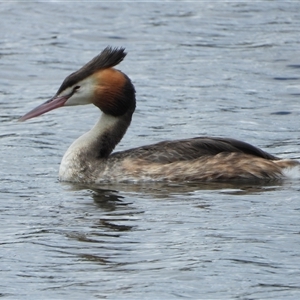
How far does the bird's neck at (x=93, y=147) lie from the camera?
12703mm

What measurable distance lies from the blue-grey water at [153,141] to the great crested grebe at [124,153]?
0.64 feet

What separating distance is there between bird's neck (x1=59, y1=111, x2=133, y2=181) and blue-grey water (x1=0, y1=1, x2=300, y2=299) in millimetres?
235

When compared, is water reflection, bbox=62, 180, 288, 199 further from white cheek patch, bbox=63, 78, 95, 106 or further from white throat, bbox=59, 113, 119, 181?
white cheek patch, bbox=63, 78, 95, 106

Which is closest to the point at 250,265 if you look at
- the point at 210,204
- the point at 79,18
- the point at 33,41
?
the point at 210,204

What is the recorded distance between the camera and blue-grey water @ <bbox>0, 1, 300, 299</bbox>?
8.96 metres

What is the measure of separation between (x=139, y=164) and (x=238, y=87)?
5039mm

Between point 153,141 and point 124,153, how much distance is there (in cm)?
190

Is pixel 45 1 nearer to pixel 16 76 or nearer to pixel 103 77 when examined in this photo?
pixel 16 76

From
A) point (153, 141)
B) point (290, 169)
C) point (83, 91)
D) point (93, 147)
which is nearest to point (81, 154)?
point (93, 147)

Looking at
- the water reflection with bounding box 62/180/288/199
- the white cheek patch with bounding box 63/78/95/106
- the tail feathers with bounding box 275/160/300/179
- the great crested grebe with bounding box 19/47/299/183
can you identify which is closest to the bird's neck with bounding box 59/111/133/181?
the great crested grebe with bounding box 19/47/299/183

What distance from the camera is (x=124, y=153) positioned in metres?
12.7

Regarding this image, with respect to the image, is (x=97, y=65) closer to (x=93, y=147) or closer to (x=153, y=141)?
(x=93, y=147)

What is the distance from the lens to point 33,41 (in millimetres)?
20562

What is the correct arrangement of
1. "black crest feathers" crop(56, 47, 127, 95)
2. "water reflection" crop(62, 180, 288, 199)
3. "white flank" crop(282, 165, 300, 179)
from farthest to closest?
"black crest feathers" crop(56, 47, 127, 95) → "white flank" crop(282, 165, 300, 179) → "water reflection" crop(62, 180, 288, 199)
